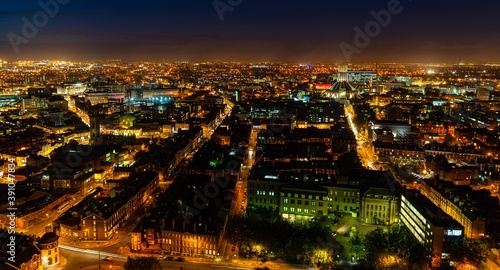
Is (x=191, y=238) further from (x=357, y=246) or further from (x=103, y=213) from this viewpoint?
(x=357, y=246)

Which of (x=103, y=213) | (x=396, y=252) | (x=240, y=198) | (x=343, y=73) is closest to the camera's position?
(x=396, y=252)

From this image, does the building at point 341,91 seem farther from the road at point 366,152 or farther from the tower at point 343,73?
the road at point 366,152

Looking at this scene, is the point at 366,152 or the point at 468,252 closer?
the point at 468,252

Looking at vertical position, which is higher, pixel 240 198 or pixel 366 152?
pixel 366 152

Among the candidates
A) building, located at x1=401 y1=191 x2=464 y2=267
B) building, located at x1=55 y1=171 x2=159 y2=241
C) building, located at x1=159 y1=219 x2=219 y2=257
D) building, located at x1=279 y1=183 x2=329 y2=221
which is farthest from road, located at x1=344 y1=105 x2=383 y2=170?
building, located at x1=55 y1=171 x2=159 y2=241

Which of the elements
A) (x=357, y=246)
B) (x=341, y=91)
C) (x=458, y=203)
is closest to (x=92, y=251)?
(x=357, y=246)

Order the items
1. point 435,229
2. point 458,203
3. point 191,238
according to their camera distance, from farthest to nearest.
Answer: point 458,203
point 191,238
point 435,229

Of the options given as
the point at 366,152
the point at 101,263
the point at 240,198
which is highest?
the point at 366,152

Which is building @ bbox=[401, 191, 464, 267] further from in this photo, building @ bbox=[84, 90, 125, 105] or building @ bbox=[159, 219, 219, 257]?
building @ bbox=[84, 90, 125, 105]

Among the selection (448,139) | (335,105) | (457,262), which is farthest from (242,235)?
(335,105)
